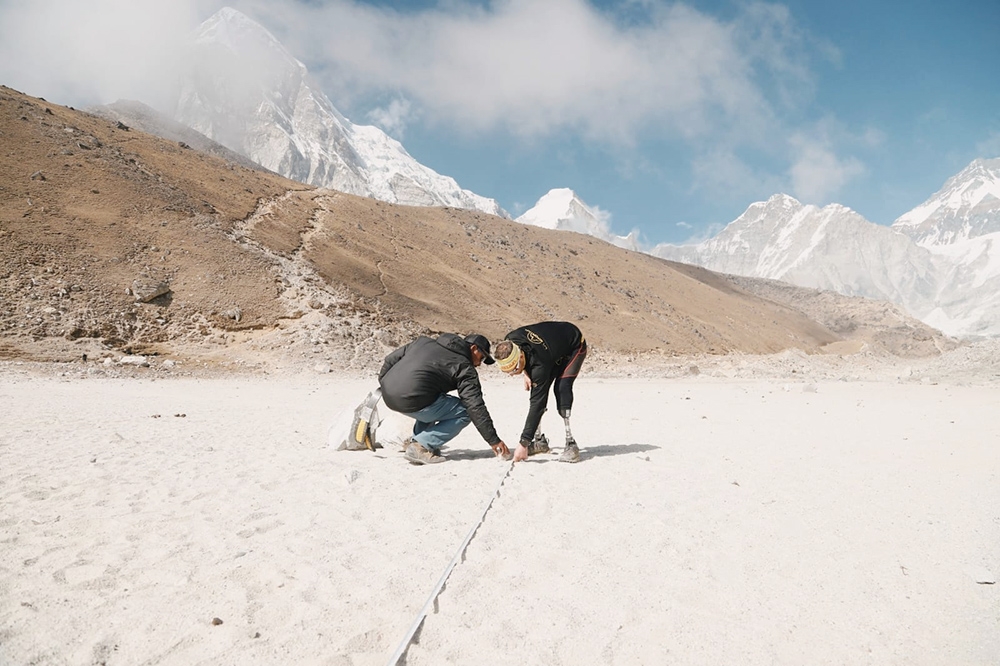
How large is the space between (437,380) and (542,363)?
1.24 metres

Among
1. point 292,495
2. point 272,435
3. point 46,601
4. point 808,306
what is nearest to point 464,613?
point 46,601

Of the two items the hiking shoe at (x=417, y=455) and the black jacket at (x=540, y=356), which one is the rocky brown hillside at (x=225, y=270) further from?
the black jacket at (x=540, y=356)

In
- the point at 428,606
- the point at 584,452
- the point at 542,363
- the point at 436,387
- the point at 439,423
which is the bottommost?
the point at 428,606

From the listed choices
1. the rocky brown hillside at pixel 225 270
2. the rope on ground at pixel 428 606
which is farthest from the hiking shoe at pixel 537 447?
the rocky brown hillside at pixel 225 270

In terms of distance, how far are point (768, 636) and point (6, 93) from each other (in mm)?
48255

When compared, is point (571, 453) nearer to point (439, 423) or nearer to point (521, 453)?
point (521, 453)

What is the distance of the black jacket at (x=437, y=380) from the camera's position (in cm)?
598

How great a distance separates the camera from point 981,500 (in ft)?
16.8

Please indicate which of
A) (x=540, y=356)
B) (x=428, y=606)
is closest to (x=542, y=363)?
(x=540, y=356)

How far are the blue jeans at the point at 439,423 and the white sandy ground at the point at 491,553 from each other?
0.34m

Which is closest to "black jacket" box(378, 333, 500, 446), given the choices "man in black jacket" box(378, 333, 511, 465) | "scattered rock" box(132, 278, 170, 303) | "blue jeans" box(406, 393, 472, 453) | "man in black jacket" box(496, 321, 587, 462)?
"man in black jacket" box(378, 333, 511, 465)

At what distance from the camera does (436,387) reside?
619 cm

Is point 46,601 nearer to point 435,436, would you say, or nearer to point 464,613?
point 464,613

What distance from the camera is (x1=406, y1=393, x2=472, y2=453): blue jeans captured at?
6.50 m
